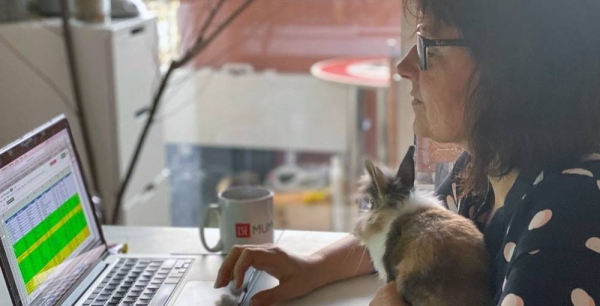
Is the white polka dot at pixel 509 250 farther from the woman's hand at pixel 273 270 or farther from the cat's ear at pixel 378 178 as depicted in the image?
the woman's hand at pixel 273 270

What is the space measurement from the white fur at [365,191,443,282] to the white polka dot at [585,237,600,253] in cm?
24

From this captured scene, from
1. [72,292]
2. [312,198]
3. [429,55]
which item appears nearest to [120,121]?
[312,198]

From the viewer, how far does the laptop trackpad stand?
111 cm

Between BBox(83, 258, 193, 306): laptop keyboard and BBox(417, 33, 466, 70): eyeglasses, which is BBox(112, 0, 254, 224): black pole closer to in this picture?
BBox(83, 258, 193, 306): laptop keyboard

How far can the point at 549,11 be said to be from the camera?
863 millimetres

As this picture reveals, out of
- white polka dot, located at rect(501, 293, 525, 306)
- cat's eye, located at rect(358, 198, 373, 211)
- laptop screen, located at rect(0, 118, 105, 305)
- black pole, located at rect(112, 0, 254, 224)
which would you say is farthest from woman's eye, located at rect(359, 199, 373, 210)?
black pole, located at rect(112, 0, 254, 224)

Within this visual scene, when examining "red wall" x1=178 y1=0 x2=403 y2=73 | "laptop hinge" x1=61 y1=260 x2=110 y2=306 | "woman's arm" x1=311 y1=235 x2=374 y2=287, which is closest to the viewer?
"laptop hinge" x1=61 y1=260 x2=110 y2=306

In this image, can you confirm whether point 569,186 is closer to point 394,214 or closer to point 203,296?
point 394,214

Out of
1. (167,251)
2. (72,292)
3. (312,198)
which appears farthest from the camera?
(312,198)

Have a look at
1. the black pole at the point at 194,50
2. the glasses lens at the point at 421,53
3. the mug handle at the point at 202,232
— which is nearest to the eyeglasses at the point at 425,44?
the glasses lens at the point at 421,53

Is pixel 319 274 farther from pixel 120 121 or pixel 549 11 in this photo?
pixel 120 121

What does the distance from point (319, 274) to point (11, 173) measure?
0.47 m

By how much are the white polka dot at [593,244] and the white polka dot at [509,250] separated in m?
0.09

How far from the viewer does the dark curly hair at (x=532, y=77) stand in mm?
866
